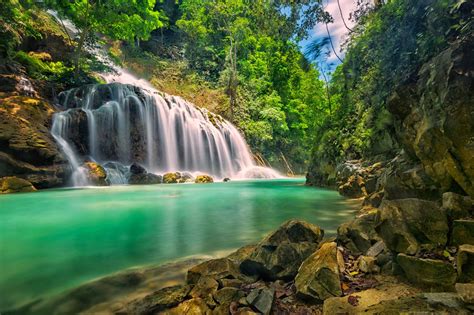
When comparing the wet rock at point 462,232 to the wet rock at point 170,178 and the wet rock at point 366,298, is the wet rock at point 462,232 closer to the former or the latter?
the wet rock at point 366,298

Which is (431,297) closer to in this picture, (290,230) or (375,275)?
(375,275)

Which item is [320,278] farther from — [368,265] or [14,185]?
[14,185]

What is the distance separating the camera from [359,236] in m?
3.20

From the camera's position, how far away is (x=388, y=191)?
5023 millimetres

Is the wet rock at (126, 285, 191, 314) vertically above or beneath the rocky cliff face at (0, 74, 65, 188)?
beneath

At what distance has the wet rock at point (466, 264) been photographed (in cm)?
192

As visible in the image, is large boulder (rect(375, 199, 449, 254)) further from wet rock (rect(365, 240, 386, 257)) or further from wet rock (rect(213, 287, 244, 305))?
wet rock (rect(213, 287, 244, 305))

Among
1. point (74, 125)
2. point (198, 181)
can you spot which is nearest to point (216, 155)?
point (198, 181)

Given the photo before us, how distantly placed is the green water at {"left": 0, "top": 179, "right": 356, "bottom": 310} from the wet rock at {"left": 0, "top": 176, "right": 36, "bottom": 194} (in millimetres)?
1909

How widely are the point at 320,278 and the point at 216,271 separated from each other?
1119 millimetres

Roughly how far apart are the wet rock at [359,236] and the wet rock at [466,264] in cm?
103

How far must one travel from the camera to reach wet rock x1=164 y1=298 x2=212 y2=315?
2.29 metres

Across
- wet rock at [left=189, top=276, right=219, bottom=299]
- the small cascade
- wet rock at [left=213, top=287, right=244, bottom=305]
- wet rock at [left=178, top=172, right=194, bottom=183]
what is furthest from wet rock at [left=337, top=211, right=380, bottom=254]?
wet rock at [left=178, top=172, right=194, bottom=183]

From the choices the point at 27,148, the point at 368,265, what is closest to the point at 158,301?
the point at 368,265
